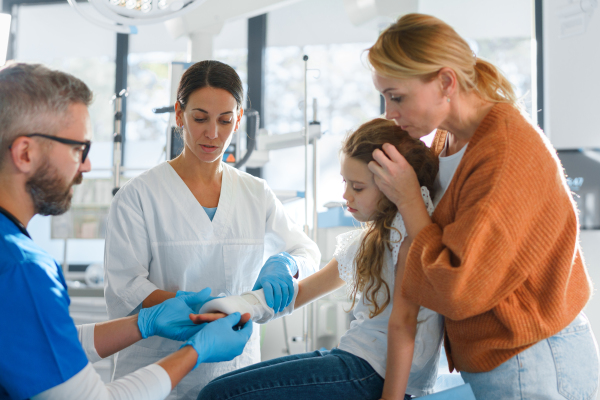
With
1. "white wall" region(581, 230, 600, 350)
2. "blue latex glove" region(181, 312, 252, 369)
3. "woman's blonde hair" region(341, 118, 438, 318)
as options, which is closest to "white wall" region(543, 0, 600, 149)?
"white wall" region(581, 230, 600, 350)

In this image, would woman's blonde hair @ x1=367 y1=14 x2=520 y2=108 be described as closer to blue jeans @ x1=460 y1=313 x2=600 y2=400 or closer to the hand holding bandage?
blue jeans @ x1=460 y1=313 x2=600 y2=400

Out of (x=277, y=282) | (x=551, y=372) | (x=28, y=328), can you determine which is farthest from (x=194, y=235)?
(x=551, y=372)

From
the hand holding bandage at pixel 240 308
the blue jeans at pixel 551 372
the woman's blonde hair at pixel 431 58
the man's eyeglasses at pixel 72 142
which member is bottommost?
the blue jeans at pixel 551 372

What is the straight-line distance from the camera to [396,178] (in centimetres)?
105

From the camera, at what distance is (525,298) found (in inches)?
36.2

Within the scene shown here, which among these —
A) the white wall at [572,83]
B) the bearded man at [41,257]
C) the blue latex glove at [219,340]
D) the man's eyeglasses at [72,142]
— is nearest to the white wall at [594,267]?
the white wall at [572,83]

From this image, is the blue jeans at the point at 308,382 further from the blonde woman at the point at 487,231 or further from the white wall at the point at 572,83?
the white wall at the point at 572,83

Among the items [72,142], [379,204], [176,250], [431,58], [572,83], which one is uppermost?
[572,83]

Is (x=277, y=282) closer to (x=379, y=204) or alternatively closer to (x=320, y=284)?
(x=320, y=284)

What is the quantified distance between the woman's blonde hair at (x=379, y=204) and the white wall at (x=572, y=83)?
1809 millimetres

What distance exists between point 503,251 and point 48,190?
0.85 m

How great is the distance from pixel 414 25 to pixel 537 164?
38 centimetres

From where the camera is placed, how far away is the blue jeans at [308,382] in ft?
3.46

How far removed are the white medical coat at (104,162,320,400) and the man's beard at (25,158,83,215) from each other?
0.44m
